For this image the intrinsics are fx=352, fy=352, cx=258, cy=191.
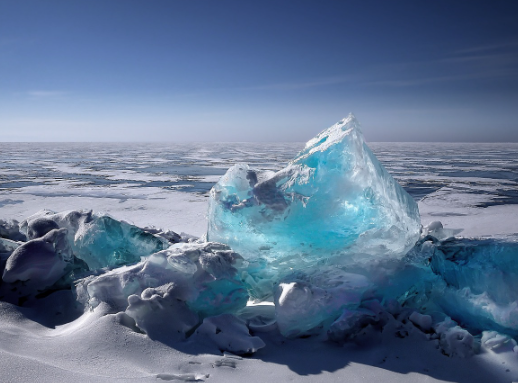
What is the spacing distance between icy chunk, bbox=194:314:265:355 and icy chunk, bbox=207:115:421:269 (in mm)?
751

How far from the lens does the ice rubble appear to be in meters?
2.12

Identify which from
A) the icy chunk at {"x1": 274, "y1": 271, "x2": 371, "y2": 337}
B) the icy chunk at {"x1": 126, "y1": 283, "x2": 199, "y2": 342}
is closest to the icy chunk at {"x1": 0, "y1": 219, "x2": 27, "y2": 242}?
the icy chunk at {"x1": 126, "y1": 283, "x2": 199, "y2": 342}

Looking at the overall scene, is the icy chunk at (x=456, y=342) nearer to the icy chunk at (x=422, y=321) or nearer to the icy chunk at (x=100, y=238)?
the icy chunk at (x=422, y=321)

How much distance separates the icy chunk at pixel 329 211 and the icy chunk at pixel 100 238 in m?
0.91

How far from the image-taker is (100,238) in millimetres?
3119

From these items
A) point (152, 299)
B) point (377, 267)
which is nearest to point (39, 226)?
point (152, 299)

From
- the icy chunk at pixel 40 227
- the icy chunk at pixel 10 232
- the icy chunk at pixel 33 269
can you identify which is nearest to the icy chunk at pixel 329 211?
the icy chunk at pixel 33 269

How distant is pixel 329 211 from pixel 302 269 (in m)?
0.49

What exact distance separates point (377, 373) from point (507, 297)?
1092 mm

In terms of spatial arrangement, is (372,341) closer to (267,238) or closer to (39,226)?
(267,238)

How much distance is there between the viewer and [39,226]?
3242 mm

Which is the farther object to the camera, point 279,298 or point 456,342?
point 279,298

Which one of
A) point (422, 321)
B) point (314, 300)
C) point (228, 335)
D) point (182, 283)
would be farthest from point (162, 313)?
point (422, 321)

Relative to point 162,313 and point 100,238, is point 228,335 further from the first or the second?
point 100,238
